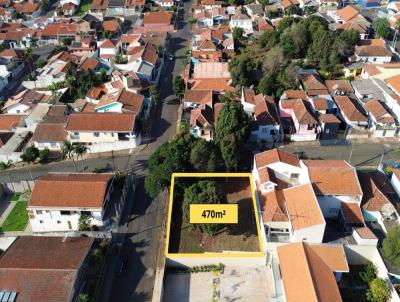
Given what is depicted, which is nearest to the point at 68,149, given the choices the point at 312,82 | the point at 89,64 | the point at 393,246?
the point at 89,64

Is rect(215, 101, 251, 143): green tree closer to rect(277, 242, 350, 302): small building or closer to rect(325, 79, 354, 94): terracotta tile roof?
rect(277, 242, 350, 302): small building

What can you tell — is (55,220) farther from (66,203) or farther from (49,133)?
(49,133)

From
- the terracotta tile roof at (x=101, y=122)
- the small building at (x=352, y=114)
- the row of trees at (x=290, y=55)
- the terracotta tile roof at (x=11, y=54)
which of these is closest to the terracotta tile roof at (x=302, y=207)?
the small building at (x=352, y=114)

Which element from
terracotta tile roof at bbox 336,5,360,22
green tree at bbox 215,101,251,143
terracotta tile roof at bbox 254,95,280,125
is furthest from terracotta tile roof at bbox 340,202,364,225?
terracotta tile roof at bbox 336,5,360,22

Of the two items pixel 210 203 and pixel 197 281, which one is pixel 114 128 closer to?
pixel 210 203

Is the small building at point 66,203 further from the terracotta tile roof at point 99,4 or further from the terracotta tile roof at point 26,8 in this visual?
the terracotta tile roof at point 26,8

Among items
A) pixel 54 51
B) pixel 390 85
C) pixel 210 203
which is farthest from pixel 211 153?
pixel 54 51
